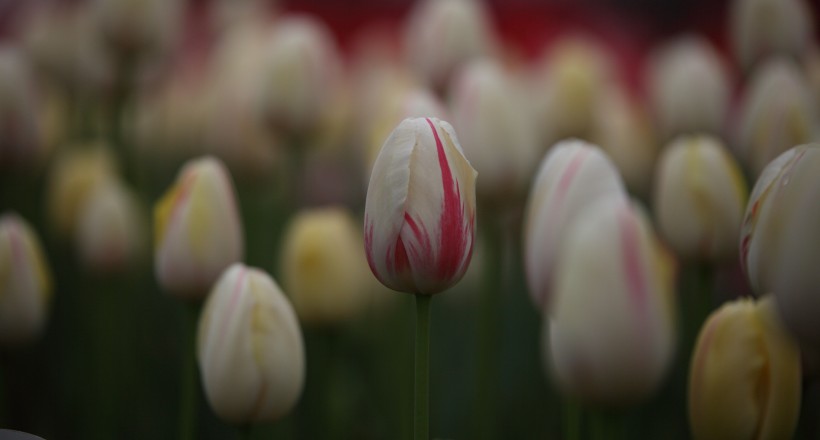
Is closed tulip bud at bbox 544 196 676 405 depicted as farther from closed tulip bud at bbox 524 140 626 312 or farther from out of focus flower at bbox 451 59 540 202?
out of focus flower at bbox 451 59 540 202

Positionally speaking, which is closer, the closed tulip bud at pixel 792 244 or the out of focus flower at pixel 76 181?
the closed tulip bud at pixel 792 244

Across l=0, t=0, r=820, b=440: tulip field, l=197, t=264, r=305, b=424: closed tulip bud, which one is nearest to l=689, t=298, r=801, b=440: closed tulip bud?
l=0, t=0, r=820, b=440: tulip field

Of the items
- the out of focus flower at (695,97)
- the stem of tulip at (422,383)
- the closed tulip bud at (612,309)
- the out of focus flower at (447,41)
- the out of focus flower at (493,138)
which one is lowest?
the stem of tulip at (422,383)

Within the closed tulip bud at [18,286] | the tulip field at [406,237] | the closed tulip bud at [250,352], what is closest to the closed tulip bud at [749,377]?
the tulip field at [406,237]

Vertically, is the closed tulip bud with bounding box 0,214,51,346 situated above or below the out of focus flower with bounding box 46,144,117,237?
below

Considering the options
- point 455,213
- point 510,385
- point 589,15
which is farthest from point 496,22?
point 455,213

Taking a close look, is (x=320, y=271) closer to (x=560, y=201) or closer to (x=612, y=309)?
(x=560, y=201)

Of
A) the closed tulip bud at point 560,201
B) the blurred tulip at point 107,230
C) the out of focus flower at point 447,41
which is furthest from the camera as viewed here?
the out of focus flower at point 447,41

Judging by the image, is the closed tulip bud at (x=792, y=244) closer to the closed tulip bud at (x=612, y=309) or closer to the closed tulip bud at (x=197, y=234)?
the closed tulip bud at (x=612, y=309)
